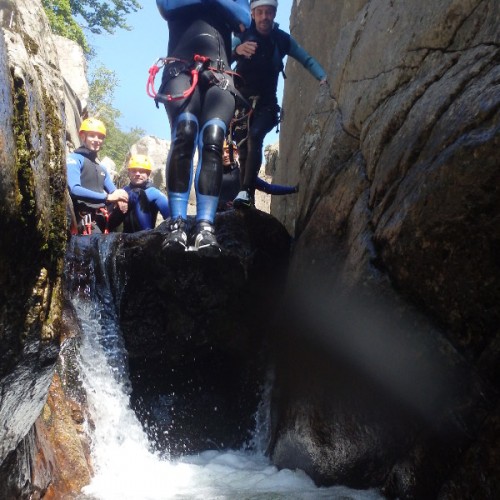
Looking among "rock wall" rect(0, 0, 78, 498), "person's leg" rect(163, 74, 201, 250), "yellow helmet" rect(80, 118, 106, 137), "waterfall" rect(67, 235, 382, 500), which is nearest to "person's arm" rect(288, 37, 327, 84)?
"person's leg" rect(163, 74, 201, 250)

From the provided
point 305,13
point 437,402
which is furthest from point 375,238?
point 305,13

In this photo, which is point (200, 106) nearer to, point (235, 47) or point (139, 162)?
point (235, 47)

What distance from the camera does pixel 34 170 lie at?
248cm

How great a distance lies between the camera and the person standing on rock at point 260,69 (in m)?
6.30

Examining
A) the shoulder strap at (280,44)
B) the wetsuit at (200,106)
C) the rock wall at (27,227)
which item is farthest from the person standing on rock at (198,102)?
the rock wall at (27,227)

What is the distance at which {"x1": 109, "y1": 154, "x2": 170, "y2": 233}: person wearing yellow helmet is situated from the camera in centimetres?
714

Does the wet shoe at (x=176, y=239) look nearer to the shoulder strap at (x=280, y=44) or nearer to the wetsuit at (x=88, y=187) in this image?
A: the wetsuit at (x=88, y=187)

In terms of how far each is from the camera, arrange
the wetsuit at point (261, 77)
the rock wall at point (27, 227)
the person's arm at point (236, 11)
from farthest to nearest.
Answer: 1. the wetsuit at point (261, 77)
2. the person's arm at point (236, 11)
3. the rock wall at point (27, 227)

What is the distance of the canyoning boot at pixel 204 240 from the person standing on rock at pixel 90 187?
2482 millimetres

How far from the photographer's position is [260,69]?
645cm

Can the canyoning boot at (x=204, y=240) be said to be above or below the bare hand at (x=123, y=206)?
above

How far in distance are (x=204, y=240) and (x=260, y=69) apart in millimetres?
2817

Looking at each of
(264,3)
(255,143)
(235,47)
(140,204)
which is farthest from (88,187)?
(264,3)

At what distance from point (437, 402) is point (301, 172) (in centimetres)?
425
